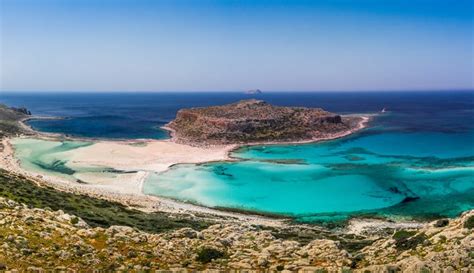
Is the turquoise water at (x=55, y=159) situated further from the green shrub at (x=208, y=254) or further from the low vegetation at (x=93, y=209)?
the green shrub at (x=208, y=254)

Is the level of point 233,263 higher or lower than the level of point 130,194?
higher

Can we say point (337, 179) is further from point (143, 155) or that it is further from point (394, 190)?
point (143, 155)

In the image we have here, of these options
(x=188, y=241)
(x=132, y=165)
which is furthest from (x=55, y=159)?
(x=188, y=241)

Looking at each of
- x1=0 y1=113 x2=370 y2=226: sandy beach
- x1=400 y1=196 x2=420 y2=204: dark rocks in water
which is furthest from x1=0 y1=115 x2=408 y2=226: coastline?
x1=400 y1=196 x2=420 y2=204: dark rocks in water

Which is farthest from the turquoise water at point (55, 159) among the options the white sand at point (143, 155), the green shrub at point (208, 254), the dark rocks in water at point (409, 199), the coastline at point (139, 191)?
the green shrub at point (208, 254)

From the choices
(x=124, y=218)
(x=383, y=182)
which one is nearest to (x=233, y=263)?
(x=124, y=218)

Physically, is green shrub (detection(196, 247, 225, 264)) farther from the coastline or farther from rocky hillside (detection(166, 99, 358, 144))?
rocky hillside (detection(166, 99, 358, 144))

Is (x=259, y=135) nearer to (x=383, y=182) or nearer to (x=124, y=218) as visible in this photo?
(x=383, y=182)
